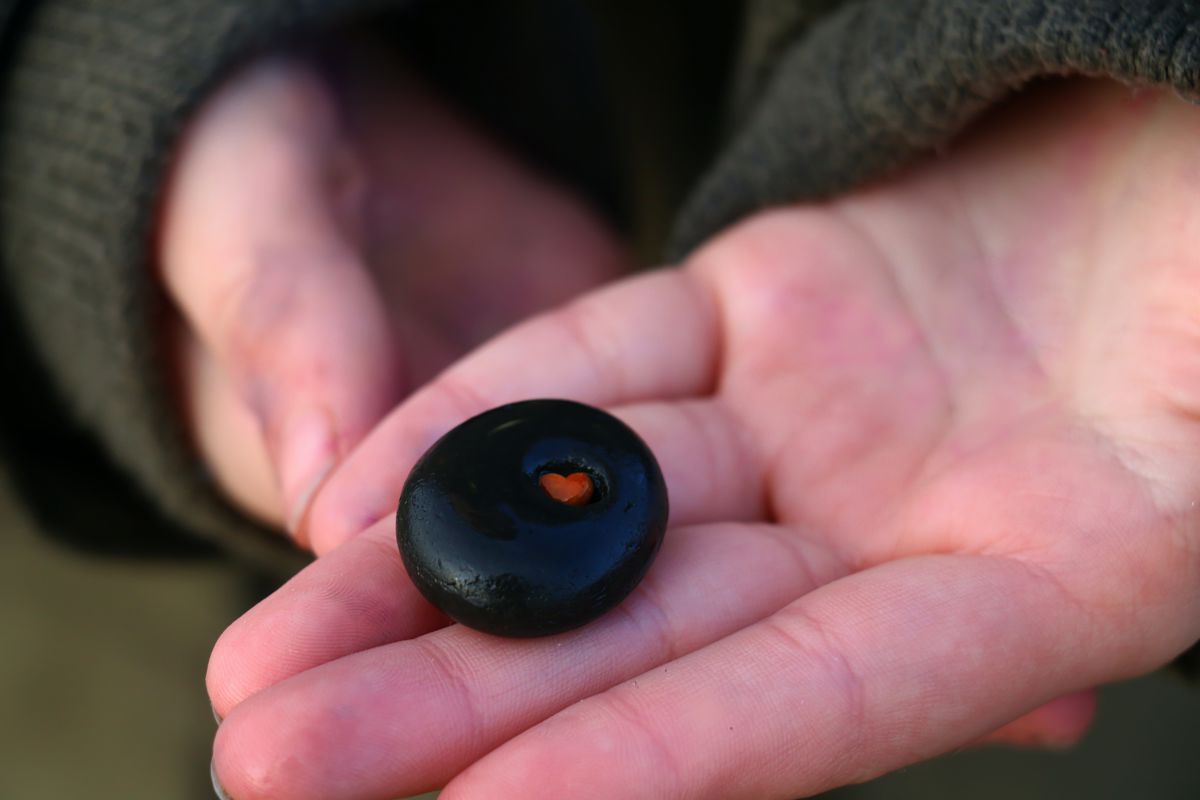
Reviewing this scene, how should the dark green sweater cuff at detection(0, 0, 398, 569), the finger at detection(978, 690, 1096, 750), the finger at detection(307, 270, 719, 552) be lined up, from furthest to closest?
the dark green sweater cuff at detection(0, 0, 398, 569), the finger at detection(978, 690, 1096, 750), the finger at detection(307, 270, 719, 552)

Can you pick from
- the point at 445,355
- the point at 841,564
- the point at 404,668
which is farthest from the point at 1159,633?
the point at 445,355

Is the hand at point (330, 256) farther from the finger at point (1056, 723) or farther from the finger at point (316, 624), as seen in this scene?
the finger at point (1056, 723)

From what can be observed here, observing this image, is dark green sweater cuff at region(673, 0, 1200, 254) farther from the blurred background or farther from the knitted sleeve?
the blurred background

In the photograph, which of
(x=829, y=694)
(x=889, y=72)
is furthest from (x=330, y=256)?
(x=829, y=694)

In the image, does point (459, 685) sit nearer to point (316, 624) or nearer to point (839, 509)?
point (316, 624)

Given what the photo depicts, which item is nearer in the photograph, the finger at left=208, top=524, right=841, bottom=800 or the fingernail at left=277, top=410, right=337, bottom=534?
the finger at left=208, top=524, right=841, bottom=800

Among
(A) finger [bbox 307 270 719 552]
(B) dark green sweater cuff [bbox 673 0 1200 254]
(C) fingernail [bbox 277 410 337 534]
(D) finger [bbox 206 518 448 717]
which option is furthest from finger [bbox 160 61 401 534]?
(B) dark green sweater cuff [bbox 673 0 1200 254]

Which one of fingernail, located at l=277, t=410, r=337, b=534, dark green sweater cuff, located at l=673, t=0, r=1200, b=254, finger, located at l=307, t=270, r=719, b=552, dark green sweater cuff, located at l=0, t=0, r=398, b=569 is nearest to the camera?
dark green sweater cuff, located at l=673, t=0, r=1200, b=254
